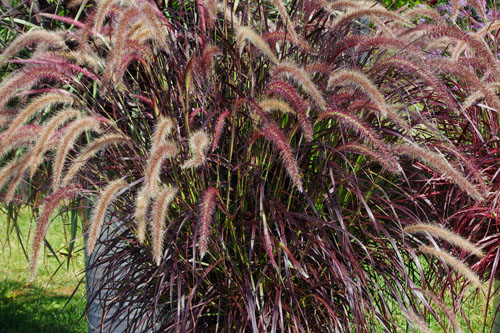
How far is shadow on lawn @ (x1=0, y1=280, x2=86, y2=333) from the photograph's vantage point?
4297mm

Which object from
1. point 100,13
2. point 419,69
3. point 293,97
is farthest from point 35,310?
point 419,69

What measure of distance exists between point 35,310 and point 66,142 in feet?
10.1

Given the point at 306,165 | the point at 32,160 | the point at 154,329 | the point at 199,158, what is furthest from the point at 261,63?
the point at 154,329

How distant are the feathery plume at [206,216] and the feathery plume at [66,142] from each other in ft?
1.60

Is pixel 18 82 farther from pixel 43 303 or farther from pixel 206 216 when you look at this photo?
pixel 43 303

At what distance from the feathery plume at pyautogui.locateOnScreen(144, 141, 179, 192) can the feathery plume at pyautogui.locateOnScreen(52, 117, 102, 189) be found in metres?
0.35

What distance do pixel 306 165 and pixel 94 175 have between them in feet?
3.37

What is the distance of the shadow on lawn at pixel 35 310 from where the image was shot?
4297mm

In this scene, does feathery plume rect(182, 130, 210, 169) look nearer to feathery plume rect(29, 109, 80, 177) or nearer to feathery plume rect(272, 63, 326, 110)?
feathery plume rect(272, 63, 326, 110)

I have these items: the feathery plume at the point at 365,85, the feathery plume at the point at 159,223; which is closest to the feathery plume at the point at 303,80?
the feathery plume at the point at 365,85

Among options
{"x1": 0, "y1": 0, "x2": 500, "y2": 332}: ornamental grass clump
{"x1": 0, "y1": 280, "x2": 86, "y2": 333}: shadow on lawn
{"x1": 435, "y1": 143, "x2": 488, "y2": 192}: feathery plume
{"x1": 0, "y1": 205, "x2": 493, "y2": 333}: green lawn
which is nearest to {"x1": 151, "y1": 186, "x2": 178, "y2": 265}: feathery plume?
{"x1": 0, "y1": 0, "x2": 500, "y2": 332}: ornamental grass clump

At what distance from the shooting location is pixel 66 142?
2.03m

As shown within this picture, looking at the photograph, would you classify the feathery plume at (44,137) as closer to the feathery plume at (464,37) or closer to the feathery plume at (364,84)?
the feathery plume at (364,84)

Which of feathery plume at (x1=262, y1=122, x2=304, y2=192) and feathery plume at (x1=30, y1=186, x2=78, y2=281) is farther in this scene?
feathery plume at (x1=30, y1=186, x2=78, y2=281)
